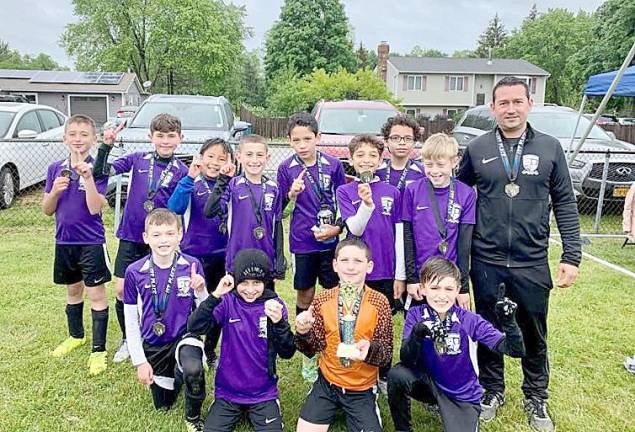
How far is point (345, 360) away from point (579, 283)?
164 inches

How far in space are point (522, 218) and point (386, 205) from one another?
0.89 meters

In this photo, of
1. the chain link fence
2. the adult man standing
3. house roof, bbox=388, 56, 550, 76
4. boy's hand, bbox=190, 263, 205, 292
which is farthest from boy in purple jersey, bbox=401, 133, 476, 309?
house roof, bbox=388, 56, 550, 76

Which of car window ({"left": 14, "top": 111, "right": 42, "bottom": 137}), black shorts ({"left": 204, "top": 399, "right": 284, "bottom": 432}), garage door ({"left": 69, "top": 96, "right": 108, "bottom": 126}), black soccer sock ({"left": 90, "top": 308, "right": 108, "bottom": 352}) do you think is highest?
garage door ({"left": 69, "top": 96, "right": 108, "bottom": 126})

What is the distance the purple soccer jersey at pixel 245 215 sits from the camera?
3914mm

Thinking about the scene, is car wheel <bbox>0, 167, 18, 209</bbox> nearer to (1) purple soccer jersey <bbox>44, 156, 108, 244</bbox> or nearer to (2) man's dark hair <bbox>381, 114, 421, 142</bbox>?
(1) purple soccer jersey <bbox>44, 156, 108, 244</bbox>

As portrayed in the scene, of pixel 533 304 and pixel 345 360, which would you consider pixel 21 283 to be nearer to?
pixel 345 360

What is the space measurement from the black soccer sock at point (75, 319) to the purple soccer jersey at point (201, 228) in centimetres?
104

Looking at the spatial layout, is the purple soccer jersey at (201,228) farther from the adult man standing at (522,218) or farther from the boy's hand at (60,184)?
the adult man standing at (522,218)

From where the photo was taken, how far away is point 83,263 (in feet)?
14.0

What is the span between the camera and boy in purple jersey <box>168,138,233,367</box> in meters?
4.03

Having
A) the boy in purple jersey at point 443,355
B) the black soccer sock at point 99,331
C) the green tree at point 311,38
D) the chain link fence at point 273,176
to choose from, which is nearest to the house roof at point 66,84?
the green tree at point 311,38

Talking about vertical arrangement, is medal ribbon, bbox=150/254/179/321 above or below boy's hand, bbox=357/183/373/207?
below

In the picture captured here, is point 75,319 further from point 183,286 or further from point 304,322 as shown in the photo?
point 304,322

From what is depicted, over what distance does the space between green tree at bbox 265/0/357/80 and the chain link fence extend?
124 feet
